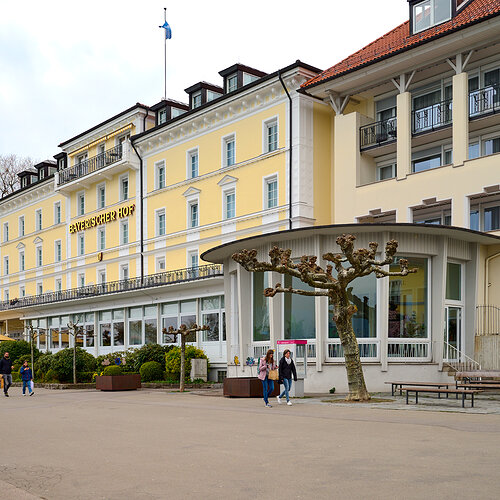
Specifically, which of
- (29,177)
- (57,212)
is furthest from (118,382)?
(29,177)

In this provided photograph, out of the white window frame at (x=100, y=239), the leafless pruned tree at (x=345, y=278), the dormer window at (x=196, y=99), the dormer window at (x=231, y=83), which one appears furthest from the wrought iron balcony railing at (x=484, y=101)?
the white window frame at (x=100, y=239)

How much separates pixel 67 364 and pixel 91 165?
1803 centimetres

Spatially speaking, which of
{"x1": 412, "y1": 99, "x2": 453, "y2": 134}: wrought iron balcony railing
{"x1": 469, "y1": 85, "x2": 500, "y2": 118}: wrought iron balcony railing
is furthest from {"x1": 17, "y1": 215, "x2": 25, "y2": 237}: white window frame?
{"x1": 469, "y1": 85, "x2": 500, "y2": 118}: wrought iron balcony railing

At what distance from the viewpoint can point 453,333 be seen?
24547 mm

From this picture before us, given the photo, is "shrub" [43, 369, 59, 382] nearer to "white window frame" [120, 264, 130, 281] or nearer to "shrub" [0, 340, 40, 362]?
"shrub" [0, 340, 40, 362]

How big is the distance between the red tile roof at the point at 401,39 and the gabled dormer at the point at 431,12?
0.32 metres

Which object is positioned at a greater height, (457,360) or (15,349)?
(457,360)

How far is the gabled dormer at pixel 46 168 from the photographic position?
56.3 metres

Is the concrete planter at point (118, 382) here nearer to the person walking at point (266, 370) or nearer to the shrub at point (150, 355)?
the shrub at point (150, 355)

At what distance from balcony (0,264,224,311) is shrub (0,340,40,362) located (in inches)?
145

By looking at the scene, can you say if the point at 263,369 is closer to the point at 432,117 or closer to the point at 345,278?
the point at 345,278

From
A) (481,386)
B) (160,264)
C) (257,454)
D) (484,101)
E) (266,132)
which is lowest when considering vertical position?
(481,386)

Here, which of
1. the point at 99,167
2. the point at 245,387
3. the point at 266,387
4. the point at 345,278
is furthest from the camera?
the point at 99,167

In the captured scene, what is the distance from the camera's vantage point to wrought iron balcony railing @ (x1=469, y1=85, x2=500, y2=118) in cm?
2681
